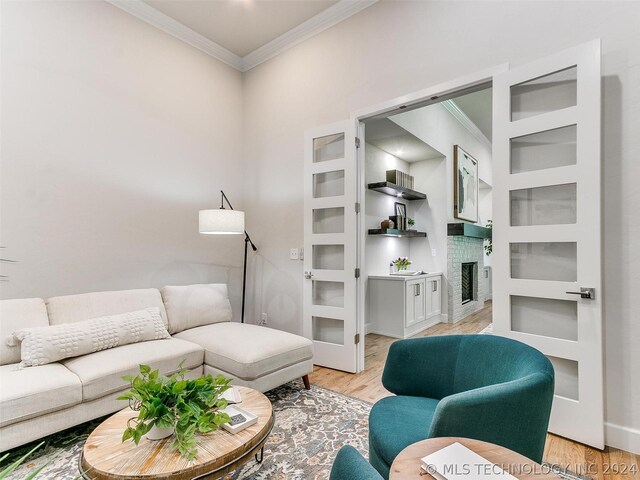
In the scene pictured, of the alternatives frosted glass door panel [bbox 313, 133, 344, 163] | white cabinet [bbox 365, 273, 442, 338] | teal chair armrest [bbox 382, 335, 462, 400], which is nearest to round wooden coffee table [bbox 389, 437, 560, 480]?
teal chair armrest [bbox 382, 335, 462, 400]

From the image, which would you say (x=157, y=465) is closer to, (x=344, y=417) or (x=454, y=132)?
(x=344, y=417)

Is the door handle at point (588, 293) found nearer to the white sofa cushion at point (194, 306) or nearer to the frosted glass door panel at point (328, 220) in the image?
the frosted glass door panel at point (328, 220)

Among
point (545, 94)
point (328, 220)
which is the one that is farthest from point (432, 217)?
point (545, 94)

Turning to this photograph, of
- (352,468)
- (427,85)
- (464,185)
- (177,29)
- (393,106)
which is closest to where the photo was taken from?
(352,468)

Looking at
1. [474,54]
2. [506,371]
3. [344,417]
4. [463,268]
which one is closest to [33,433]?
[344,417]

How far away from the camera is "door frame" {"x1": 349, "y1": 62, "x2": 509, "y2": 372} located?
250 centimetres

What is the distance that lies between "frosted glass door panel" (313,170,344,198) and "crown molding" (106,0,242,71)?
1.99 meters

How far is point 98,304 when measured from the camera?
2.65 meters

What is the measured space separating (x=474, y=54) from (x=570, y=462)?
2746mm

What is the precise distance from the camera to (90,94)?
2.96m

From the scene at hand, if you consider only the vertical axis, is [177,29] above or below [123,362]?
above

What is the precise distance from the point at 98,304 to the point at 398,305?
3403 mm

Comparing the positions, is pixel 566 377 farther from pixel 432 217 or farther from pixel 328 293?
pixel 432 217

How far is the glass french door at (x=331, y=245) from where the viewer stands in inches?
125
